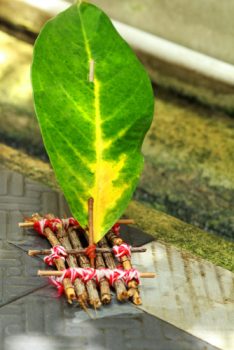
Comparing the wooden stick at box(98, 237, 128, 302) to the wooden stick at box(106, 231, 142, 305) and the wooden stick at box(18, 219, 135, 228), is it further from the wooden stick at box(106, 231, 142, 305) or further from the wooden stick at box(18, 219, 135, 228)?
the wooden stick at box(18, 219, 135, 228)

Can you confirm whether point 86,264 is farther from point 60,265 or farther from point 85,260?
point 60,265

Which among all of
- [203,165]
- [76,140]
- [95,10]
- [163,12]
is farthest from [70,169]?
[163,12]

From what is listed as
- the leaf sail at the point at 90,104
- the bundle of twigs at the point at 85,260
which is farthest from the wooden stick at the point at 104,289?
the leaf sail at the point at 90,104

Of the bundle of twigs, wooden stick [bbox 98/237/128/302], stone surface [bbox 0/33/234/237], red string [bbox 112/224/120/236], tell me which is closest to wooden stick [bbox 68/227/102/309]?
the bundle of twigs

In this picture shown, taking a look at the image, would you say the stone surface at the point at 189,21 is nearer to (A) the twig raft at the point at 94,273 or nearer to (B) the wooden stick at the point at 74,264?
(B) the wooden stick at the point at 74,264

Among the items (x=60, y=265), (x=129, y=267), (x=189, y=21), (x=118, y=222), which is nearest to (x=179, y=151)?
(x=189, y=21)

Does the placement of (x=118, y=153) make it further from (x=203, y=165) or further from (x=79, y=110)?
(x=203, y=165)
